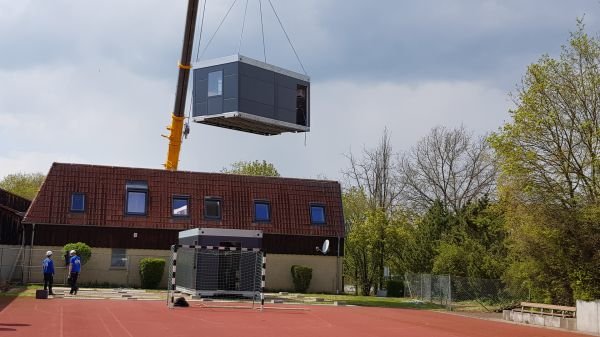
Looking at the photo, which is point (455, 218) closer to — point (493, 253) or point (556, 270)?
point (493, 253)

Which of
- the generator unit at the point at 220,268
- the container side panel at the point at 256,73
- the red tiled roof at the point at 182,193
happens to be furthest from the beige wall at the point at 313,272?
the container side panel at the point at 256,73

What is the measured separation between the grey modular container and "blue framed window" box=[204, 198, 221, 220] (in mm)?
10347

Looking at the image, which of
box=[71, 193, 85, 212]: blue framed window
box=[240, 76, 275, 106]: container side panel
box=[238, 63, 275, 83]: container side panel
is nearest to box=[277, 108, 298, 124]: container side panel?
box=[240, 76, 275, 106]: container side panel

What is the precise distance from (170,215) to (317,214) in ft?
28.4

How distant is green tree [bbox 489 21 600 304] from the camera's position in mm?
25875

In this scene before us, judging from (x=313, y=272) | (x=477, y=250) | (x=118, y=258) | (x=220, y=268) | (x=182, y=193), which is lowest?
(x=313, y=272)

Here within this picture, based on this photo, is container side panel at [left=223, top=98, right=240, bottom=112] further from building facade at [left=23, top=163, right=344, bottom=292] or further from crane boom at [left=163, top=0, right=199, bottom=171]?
building facade at [left=23, top=163, right=344, bottom=292]

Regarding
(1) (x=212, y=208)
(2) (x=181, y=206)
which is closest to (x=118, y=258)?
(2) (x=181, y=206)

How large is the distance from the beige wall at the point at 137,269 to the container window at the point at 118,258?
178 millimetres

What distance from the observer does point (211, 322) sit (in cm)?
1916

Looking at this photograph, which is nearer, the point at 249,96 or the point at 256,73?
the point at 249,96

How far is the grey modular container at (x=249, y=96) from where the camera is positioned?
27.2 m

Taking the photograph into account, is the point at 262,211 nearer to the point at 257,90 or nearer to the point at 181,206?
the point at 181,206

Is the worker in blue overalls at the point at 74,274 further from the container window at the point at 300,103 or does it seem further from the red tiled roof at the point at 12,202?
the container window at the point at 300,103
